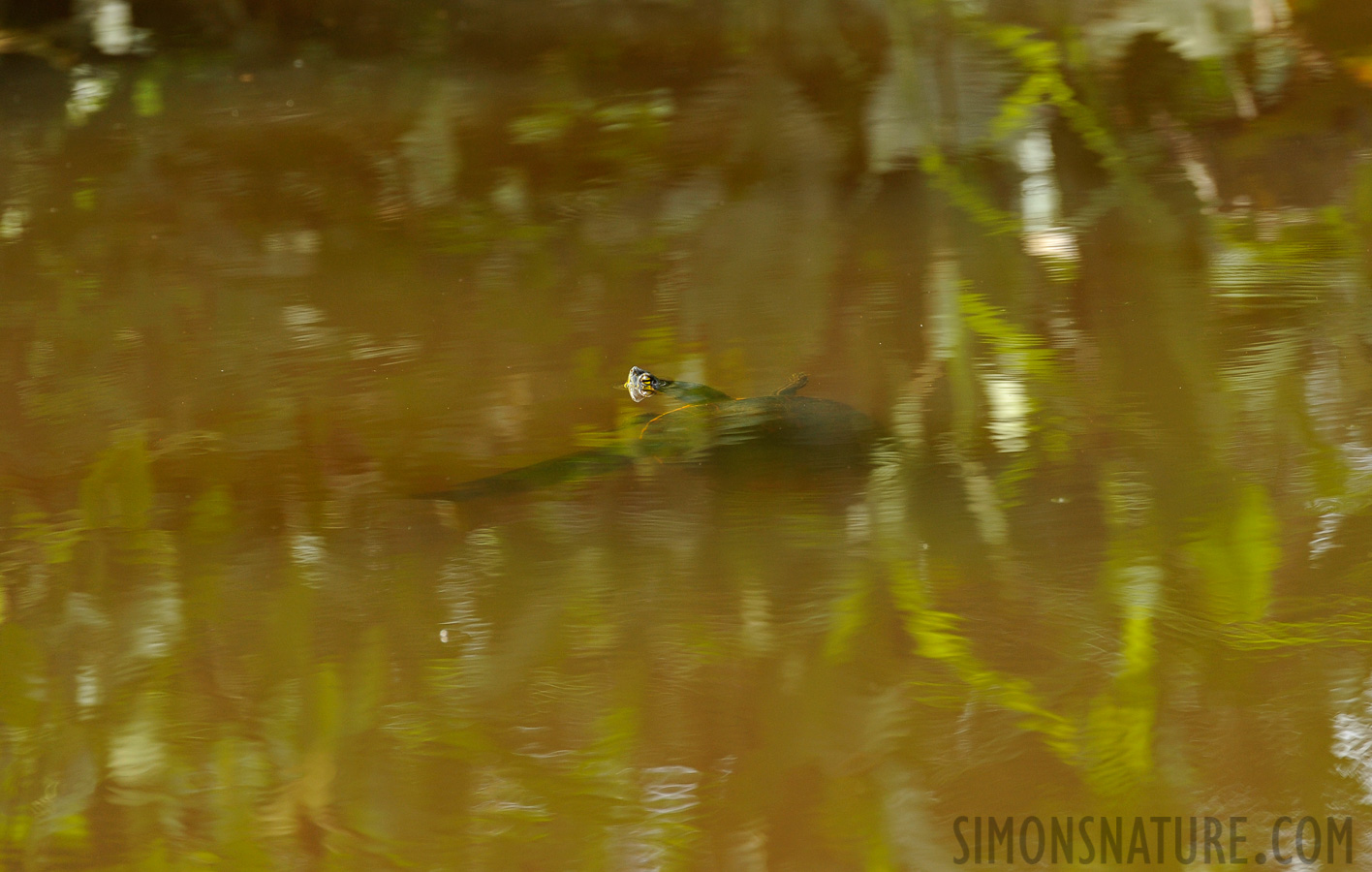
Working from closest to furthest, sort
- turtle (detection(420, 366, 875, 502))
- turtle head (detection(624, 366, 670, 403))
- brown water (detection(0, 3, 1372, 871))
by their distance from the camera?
brown water (detection(0, 3, 1372, 871))
turtle (detection(420, 366, 875, 502))
turtle head (detection(624, 366, 670, 403))

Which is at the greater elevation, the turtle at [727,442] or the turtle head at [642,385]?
the turtle head at [642,385]

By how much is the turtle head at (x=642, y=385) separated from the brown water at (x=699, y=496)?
0.02 m

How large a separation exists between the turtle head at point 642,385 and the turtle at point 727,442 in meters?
0.05

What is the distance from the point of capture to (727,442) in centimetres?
148

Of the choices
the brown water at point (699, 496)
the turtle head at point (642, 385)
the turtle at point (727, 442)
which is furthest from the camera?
the turtle head at point (642, 385)

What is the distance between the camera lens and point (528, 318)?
182 centimetres

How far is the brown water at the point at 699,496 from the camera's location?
1084mm

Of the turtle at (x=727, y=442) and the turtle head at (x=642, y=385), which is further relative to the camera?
the turtle head at (x=642, y=385)

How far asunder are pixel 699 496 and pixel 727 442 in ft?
0.35

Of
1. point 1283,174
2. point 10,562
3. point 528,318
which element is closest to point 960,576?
point 528,318

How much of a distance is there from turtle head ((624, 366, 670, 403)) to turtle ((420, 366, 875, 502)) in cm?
5

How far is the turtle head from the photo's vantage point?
1.56 m

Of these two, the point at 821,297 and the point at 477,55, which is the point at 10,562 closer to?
the point at 821,297

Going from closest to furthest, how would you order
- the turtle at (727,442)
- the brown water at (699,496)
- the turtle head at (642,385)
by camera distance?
the brown water at (699,496) < the turtle at (727,442) < the turtle head at (642,385)
